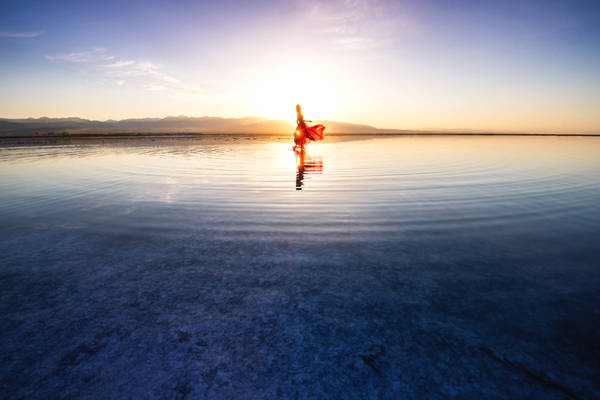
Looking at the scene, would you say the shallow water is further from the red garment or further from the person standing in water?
the red garment

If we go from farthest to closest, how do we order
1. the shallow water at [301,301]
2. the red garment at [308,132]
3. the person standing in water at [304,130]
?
the red garment at [308,132]
the person standing in water at [304,130]
the shallow water at [301,301]

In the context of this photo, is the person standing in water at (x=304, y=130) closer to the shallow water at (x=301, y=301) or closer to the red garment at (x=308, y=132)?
the red garment at (x=308, y=132)

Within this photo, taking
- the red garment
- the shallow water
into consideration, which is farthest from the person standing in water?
the shallow water

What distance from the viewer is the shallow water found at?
223cm

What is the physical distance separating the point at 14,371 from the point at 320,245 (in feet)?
13.0

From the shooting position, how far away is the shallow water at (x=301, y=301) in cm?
223

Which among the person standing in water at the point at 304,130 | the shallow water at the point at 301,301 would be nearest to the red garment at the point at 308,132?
the person standing in water at the point at 304,130

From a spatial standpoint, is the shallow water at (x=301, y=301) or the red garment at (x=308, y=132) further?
the red garment at (x=308, y=132)

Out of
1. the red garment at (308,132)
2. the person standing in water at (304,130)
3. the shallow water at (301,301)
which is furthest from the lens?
the red garment at (308,132)

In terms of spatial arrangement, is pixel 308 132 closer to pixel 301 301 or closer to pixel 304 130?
pixel 304 130

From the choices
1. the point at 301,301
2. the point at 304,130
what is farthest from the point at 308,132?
the point at 301,301

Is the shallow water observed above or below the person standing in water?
below

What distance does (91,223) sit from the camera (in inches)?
241

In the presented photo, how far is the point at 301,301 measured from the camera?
3264mm
